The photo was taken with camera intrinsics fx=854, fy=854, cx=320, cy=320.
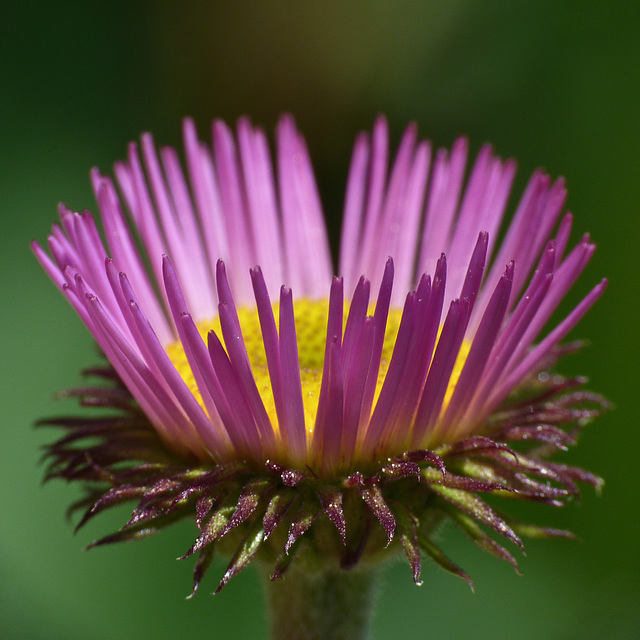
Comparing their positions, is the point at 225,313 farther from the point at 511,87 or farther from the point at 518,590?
the point at 511,87

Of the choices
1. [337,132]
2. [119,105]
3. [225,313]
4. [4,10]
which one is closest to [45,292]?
[119,105]

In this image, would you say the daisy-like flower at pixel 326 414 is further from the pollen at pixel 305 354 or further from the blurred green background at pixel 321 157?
the blurred green background at pixel 321 157

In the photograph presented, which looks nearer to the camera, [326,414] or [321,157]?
[326,414]

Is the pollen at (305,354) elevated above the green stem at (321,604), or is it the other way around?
the pollen at (305,354)

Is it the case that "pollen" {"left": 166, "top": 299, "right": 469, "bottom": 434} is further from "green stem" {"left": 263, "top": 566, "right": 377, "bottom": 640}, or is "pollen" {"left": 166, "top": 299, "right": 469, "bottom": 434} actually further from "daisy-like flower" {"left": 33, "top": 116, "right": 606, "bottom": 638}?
"green stem" {"left": 263, "top": 566, "right": 377, "bottom": 640}

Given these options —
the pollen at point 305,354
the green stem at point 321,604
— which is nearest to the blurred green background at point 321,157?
the green stem at point 321,604

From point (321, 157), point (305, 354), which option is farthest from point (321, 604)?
point (321, 157)

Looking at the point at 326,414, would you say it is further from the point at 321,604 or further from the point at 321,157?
the point at 321,157
